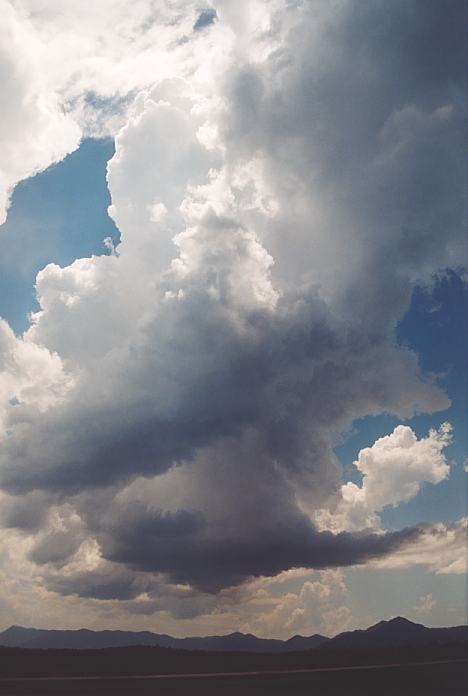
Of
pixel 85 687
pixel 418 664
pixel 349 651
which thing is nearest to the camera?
pixel 85 687

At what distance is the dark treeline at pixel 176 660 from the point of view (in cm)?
5212

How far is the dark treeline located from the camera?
52125 millimetres

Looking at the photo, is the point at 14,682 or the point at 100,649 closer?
the point at 14,682

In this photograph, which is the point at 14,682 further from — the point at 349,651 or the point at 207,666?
the point at 349,651

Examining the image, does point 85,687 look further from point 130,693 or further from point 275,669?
point 275,669

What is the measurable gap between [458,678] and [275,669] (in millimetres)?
17004

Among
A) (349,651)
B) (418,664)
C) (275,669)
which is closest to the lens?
(275,669)

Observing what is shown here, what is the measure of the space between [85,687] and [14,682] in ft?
32.9

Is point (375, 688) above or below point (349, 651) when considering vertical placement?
above

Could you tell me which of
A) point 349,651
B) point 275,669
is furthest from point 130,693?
point 349,651

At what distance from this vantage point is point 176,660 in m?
62.8

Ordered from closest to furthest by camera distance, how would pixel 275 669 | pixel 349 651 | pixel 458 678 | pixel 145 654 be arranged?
1. pixel 458 678
2. pixel 275 669
3. pixel 145 654
4. pixel 349 651

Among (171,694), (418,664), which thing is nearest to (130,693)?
(171,694)

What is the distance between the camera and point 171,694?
35750mm
